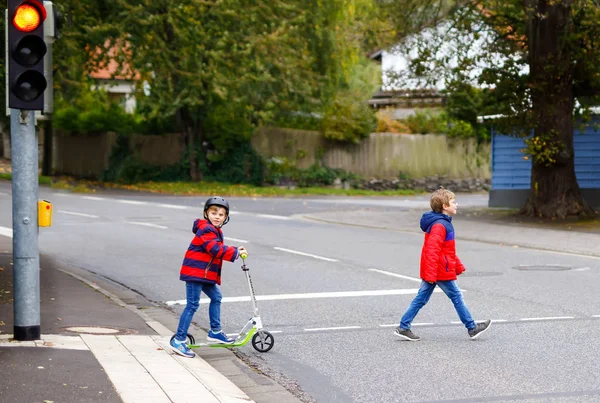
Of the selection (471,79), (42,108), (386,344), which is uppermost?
(471,79)

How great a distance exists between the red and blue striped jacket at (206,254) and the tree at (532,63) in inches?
653

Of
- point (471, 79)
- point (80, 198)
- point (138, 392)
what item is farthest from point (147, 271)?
point (80, 198)

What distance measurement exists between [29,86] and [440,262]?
4.03 meters

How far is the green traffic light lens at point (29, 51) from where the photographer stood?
28.0 feet

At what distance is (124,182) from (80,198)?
393 inches

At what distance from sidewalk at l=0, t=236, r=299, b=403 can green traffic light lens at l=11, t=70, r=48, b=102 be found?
6.67 feet

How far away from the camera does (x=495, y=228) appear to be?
23172mm

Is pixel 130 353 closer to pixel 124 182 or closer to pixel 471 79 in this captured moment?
pixel 471 79

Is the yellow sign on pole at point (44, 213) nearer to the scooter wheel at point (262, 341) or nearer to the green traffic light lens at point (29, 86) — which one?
the green traffic light lens at point (29, 86)

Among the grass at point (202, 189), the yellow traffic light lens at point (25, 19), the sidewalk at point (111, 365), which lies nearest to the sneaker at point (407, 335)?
the sidewalk at point (111, 365)

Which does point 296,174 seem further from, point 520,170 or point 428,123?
point 520,170

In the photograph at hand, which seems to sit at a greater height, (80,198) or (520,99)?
(520,99)

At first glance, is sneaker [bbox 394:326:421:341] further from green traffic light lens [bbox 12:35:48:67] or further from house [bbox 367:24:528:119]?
house [bbox 367:24:528:119]

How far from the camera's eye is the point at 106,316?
10836mm
